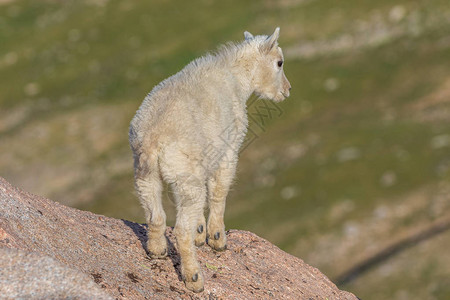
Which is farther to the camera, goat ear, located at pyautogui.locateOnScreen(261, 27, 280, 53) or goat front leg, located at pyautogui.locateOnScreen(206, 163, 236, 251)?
goat ear, located at pyautogui.locateOnScreen(261, 27, 280, 53)

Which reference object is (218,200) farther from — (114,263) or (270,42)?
(270,42)

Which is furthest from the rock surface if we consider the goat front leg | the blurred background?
the blurred background

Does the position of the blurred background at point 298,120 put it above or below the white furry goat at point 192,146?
above

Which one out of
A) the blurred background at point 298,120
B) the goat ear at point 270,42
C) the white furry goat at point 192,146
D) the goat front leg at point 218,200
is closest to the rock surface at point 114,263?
the goat front leg at point 218,200

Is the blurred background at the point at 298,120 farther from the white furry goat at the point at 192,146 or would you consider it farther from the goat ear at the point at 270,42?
the white furry goat at the point at 192,146

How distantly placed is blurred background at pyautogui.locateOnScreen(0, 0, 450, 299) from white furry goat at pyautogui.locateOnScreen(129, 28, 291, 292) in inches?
525

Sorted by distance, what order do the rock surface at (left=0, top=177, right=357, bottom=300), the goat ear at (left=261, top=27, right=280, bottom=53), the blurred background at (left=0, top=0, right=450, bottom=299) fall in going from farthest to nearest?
Answer: the blurred background at (left=0, top=0, right=450, bottom=299) → the goat ear at (left=261, top=27, right=280, bottom=53) → the rock surface at (left=0, top=177, right=357, bottom=300)

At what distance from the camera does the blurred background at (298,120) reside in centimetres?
3653

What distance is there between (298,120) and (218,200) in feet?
130

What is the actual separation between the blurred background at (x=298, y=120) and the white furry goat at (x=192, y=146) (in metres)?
13.3

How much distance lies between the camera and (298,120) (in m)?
51.9

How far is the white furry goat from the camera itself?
35.8 ft

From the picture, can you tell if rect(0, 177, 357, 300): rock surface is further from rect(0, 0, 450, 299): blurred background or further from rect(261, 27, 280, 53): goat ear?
rect(0, 0, 450, 299): blurred background

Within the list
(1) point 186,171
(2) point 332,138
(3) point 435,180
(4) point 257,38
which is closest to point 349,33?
(2) point 332,138
